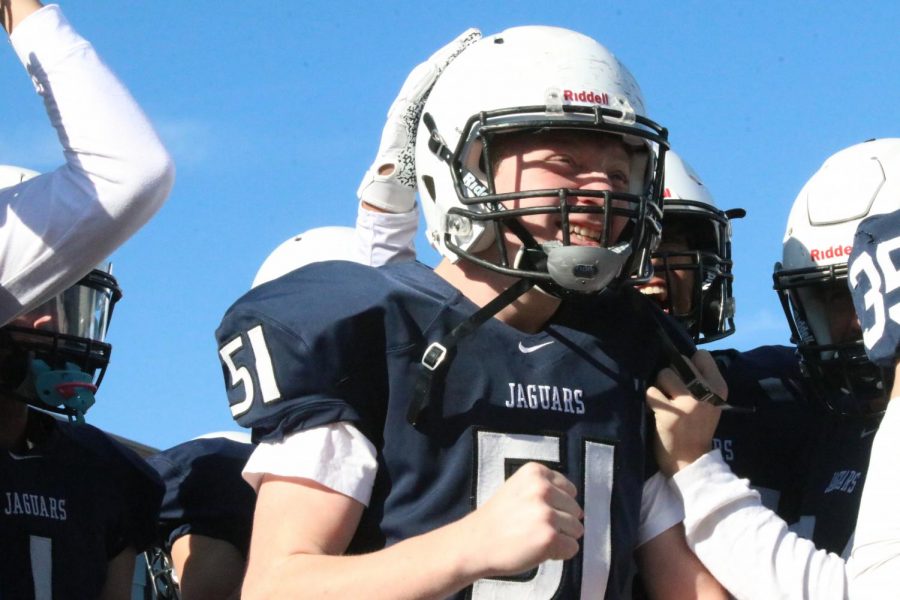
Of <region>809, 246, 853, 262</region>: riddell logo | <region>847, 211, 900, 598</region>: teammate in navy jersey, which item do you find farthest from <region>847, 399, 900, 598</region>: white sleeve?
<region>809, 246, 853, 262</region>: riddell logo

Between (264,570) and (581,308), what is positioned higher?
(581,308)

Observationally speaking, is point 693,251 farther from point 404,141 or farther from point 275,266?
point 275,266

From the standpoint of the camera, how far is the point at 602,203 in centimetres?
303

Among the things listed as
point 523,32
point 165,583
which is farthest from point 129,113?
point 165,583

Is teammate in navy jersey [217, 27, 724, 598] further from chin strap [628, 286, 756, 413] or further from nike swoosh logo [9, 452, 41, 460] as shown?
nike swoosh logo [9, 452, 41, 460]

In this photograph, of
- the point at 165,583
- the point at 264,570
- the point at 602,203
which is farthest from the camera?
the point at 165,583

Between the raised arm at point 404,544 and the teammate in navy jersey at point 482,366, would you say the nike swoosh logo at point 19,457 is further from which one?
the raised arm at point 404,544

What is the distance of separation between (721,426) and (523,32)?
4.00ft

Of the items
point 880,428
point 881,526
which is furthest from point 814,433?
point 881,526

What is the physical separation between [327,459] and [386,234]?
61.9 inches

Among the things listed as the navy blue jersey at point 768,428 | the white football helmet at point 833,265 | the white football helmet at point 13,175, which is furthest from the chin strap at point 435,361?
the white football helmet at point 13,175

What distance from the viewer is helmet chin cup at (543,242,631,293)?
9.53 feet

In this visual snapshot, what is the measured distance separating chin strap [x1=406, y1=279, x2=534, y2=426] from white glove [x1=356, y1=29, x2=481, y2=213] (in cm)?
96

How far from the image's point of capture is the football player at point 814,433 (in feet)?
9.99
